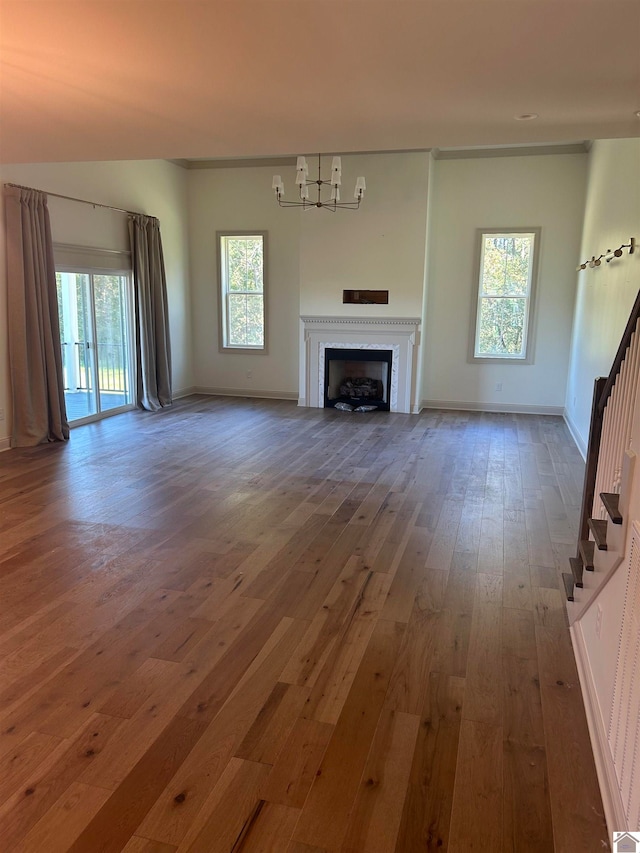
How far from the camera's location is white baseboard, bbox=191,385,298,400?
30.8 ft

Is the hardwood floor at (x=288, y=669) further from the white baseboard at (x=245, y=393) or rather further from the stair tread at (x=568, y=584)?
the white baseboard at (x=245, y=393)

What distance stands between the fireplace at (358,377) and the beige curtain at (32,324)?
3.74m

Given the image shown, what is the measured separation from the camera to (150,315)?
26.7 feet

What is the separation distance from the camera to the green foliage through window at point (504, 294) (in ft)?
27.0

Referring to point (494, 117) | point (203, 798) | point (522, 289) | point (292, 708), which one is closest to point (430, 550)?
point (292, 708)

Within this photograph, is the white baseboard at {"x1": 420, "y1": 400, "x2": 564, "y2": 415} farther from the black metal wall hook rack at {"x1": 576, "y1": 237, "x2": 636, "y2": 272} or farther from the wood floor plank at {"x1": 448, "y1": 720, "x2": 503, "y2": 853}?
the wood floor plank at {"x1": 448, "y1": 720, "x2": 503, "y2": 853}

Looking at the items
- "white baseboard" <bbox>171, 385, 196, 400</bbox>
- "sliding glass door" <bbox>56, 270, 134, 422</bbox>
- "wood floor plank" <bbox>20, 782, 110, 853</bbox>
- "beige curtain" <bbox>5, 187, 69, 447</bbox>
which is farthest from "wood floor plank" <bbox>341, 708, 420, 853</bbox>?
"white baseboard" <bbox>171, 385, 196, 400</bbox>

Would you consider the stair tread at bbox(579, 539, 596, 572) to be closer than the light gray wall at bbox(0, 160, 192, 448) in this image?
Yes

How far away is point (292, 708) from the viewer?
2271mm

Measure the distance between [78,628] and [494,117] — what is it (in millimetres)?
3787

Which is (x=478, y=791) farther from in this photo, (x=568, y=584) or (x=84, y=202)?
(x=84, y=202)

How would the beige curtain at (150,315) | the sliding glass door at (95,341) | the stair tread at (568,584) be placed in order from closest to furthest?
the stair tread at (568,584)
the sliding glass door at (95,341)
the beige curtain at (150,315)

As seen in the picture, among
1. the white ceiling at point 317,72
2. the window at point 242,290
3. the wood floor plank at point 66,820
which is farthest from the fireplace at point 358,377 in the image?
the wood floor plank at point 66,820

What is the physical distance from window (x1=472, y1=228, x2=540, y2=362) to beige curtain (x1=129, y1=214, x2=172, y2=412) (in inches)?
175
